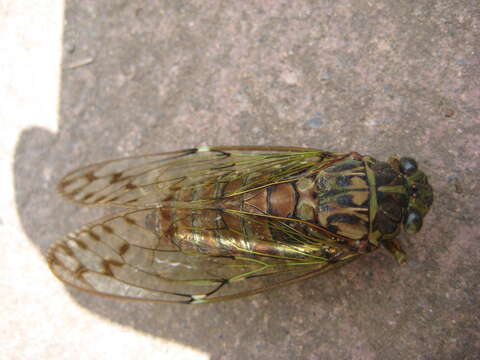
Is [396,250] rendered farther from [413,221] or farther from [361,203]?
[361,203]

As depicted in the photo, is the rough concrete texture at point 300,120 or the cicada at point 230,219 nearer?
the cicada at point 230,219

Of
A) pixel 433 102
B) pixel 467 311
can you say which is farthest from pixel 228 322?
pixel 433 102

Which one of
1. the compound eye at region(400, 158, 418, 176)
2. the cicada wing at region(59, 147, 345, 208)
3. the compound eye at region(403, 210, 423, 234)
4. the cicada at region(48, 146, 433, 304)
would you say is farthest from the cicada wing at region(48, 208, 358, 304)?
the compound eye at region(400, 158, 418, 176)

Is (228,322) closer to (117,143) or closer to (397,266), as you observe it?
(397,266)

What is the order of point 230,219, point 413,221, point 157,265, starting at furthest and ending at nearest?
point 157,265 < point 230,219 < point 413,221

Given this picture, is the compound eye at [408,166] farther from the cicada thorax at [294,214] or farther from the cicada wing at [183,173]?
the cicada wing at [183,173]

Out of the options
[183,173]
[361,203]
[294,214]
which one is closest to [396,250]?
[361,203]

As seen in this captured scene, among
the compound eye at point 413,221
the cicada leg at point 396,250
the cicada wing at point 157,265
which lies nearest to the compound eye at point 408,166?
the compound eye at point 413,221
